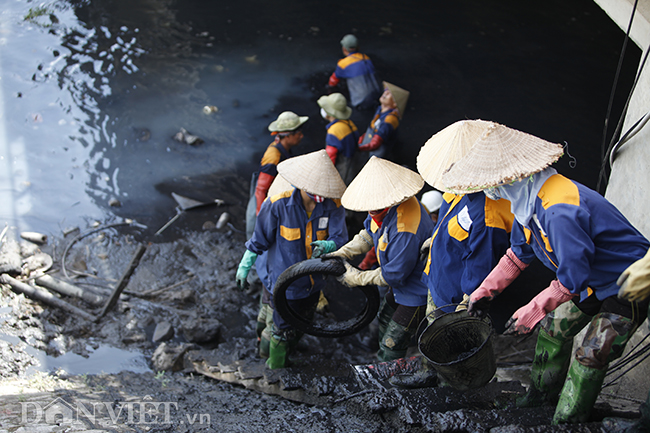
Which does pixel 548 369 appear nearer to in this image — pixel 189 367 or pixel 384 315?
pixel 384 315

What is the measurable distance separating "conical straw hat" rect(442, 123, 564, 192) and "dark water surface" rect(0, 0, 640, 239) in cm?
461

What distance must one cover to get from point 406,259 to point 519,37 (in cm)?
971

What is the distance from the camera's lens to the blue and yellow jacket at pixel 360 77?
750 centimetres

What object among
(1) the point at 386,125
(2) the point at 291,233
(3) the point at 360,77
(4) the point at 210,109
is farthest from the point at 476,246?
(4) the point at 210,109

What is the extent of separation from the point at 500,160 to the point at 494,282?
0.84m

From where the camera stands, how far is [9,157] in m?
6.98

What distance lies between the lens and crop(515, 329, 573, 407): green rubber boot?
3045mm

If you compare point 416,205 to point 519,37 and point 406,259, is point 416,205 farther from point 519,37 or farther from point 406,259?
point 519,37

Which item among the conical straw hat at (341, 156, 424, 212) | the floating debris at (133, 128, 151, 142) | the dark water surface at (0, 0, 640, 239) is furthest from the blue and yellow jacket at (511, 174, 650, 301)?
the floating debris at (133, 128, 151, 142)

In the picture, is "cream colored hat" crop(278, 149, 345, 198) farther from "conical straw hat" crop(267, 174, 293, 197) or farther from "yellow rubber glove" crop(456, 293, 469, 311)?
"yellow rubber glove" crop(456, 293, 469, 311)

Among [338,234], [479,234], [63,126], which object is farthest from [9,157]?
[479,234]

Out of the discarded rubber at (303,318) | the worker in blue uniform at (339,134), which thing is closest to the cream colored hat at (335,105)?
the worker in blue uniform at (339,134)

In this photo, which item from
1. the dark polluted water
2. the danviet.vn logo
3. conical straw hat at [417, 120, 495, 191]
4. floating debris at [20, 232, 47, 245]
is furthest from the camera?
the dark polluted water

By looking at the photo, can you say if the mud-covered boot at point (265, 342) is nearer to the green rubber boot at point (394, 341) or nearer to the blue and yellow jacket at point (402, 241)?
the green rubber boot at point (394, 341)
